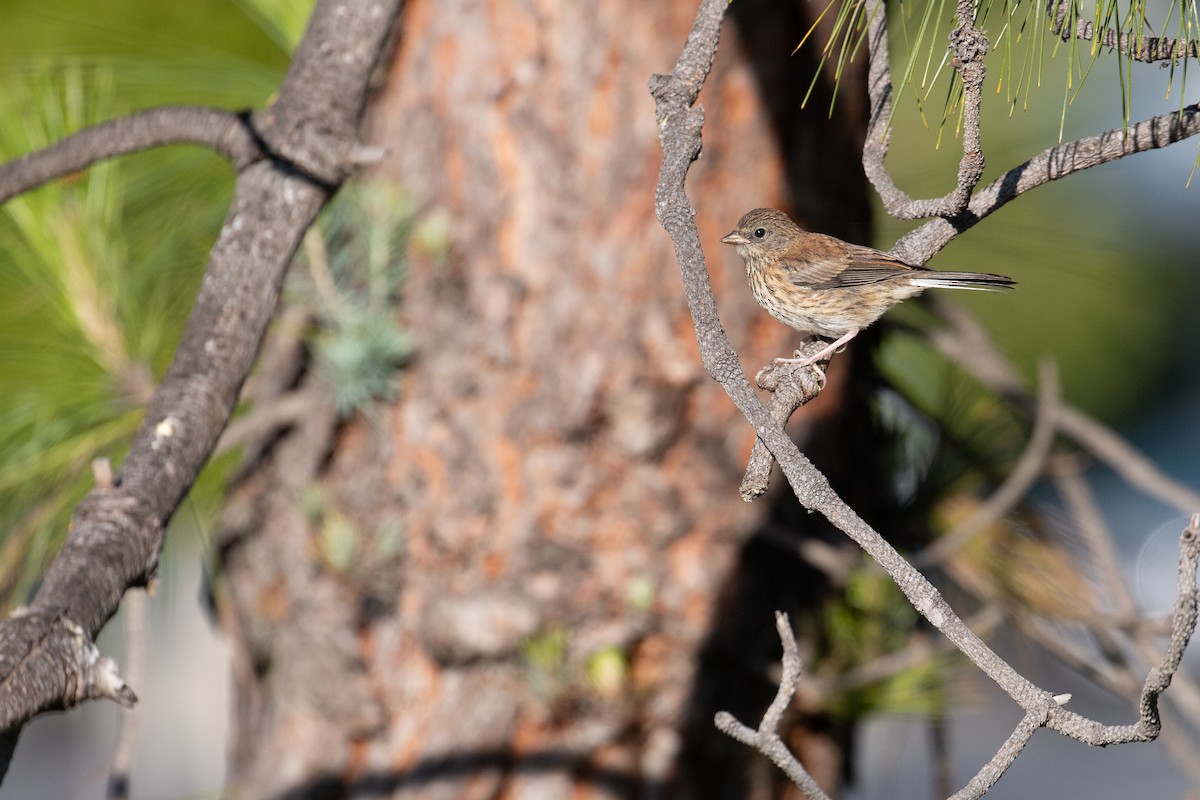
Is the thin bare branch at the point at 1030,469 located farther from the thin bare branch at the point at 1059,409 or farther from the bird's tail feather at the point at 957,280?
the bird's tail feather at the point at 957,280

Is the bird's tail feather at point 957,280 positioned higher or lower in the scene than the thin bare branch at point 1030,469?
higher

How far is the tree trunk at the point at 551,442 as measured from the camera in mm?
2439

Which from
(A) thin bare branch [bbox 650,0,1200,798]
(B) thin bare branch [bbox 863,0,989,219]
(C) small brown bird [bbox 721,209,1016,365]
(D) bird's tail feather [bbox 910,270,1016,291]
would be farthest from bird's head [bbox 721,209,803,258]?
(A) thin bare branch [bbox 650,0,1200,798]

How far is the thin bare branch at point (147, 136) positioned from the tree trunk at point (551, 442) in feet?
2.58

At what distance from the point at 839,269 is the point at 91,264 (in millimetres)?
1582

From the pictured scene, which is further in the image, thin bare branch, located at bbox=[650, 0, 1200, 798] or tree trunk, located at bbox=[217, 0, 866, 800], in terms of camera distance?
tree trunk, located at bbox=[217, 0, 866, 800]

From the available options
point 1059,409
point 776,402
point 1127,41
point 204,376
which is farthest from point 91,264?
point 1059,409

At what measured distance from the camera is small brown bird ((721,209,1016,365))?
187 cm

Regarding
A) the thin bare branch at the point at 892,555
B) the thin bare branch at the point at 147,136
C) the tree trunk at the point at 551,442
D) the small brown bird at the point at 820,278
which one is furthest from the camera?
the tree trunk at the point at 551,442

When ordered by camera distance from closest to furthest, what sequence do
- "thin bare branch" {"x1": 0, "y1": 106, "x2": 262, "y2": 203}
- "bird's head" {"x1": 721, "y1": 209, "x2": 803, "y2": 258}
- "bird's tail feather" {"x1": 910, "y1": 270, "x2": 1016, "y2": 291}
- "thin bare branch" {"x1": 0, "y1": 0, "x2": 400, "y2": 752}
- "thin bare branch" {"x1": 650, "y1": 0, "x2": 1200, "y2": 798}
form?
"thin bare branch" {"x1": 650, "y1": 0, "x2": 1200, "y2": 798} < "thin bare branch" {"x1": 0, "y1": 0, "x2": 400, "y2": 752} < "bird's tail feather" {"x1": 910, "y1": 270, "x2": 1016, "y2": 291} < "thin bare branch" {"x1": 0, "y1": 106, "x2": 262, "y2": 203} < "bird's head" {"x1": 721, "y1": 209, "x2": 803, "y2": 258}

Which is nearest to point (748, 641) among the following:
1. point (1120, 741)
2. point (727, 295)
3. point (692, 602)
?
point (692, 602)

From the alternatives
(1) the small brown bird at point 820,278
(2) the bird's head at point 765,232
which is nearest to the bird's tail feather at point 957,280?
(1) the small brown bird at point 820,278

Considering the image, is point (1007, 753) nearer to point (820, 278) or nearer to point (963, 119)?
point (963, 119)

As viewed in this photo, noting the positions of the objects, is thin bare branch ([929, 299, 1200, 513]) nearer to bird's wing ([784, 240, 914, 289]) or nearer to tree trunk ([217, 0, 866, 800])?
tree trunk ([217, 0, 866, 800])
